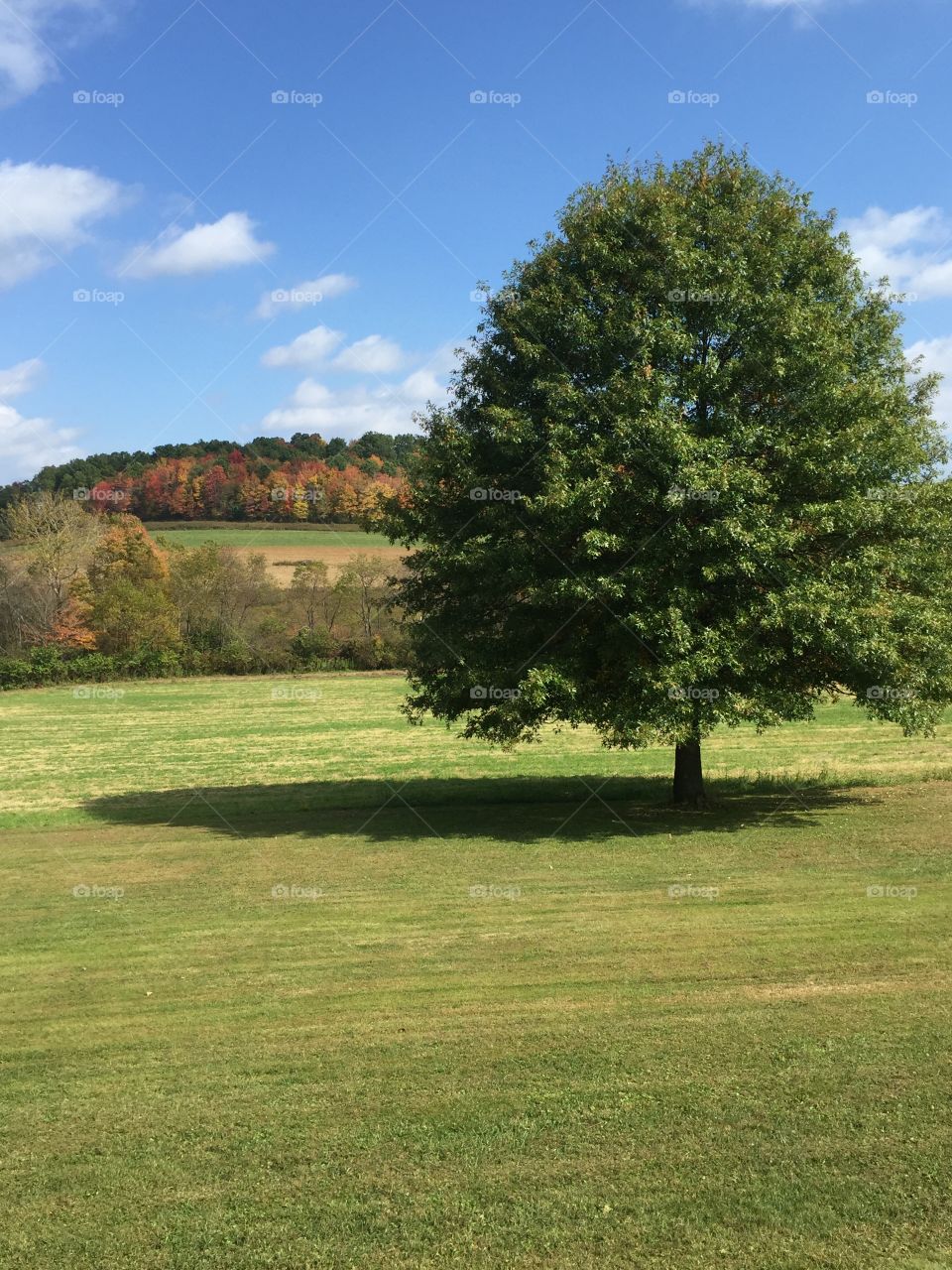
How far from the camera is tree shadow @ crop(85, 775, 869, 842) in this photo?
21250mm

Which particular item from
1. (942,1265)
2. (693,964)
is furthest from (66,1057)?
(942,1265)

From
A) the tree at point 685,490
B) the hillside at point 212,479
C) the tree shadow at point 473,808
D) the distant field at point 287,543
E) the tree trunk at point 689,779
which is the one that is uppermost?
the hillside at point 212,479

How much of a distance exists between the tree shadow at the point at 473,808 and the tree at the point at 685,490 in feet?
6.60

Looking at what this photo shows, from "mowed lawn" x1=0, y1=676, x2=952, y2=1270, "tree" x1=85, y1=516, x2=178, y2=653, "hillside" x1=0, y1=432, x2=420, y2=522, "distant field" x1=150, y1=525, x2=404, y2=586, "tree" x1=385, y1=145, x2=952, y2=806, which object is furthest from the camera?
"hillside" x1=0, y1=432, x2=420, y2=522

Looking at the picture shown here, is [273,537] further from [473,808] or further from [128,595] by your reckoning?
[473,808]

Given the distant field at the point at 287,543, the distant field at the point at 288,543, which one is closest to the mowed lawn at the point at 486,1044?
the distant field at the point at 287,543

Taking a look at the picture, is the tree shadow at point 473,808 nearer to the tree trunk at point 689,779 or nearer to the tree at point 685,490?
the tree trunk at point 689,779

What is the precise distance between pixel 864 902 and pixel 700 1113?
722 cm

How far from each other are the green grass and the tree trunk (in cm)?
7850

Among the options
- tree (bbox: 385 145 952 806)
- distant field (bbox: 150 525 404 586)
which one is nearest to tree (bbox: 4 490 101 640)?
distant field (bbox: 150 525 404 586)

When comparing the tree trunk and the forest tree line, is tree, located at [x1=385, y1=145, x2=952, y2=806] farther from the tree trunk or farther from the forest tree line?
the forest tree line

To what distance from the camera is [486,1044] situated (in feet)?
30.5

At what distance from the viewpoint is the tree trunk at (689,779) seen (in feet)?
75.6

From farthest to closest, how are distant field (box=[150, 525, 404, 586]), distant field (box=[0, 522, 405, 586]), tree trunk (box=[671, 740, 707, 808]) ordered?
1. distant field (box=[150, 525, 404, 586])
2. distant field (box=[0, 522, 405, 586])
3. tree trunk (box=[671, 740, 707, 808])
